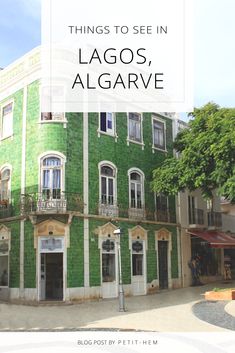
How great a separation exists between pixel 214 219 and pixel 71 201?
7.79 metres

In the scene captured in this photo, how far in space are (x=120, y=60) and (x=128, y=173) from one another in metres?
11.3

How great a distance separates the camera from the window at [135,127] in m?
16.1

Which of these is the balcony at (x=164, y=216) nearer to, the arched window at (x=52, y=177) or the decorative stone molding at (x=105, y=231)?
the decorative stone molding at (x=105, y=231)

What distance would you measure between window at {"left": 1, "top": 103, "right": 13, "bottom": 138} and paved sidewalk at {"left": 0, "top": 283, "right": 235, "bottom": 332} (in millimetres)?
5566

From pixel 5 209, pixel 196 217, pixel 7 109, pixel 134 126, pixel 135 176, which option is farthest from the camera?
pixel 196 217

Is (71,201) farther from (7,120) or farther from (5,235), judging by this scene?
(7,120)

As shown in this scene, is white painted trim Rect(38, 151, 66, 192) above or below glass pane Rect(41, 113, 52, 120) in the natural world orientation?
below

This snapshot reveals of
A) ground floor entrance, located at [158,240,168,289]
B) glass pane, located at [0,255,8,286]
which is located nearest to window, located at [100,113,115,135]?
ground floor entrance, located at [158,240,168,289]

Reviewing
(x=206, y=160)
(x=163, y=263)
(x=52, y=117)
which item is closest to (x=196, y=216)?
(x=163, y=263)

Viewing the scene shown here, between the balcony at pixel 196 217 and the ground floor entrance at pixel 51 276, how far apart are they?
6.55 m

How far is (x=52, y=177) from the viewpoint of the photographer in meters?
13.6

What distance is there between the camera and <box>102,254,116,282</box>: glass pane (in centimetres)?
1423

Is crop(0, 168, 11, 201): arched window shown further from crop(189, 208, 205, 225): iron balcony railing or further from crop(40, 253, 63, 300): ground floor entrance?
crop(189, 208, 205, 225): iron balcony railing
